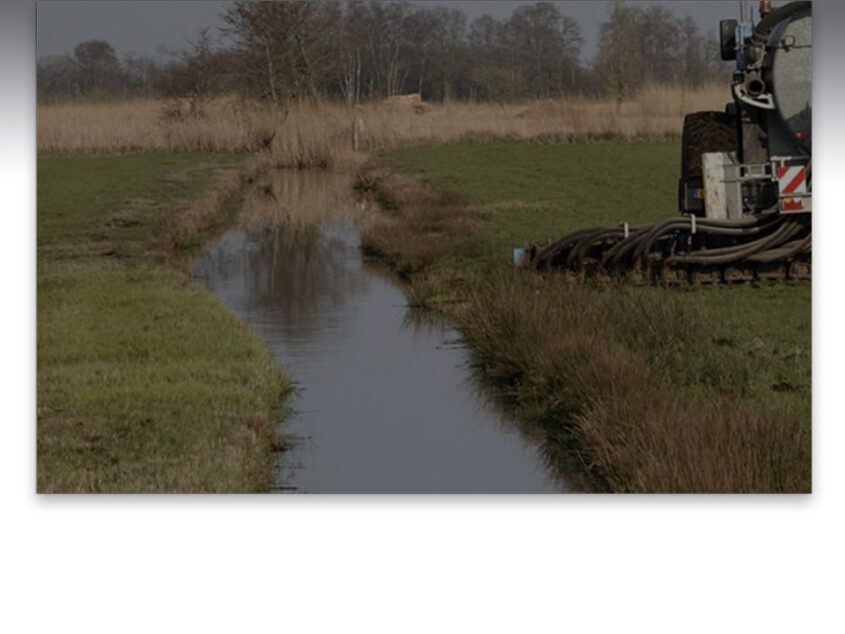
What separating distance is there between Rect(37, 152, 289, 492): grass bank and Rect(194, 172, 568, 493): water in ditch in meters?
0.26

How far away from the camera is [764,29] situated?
11.4 m

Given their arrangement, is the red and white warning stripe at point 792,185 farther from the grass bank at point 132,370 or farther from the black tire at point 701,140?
the grass bank at point 132,370

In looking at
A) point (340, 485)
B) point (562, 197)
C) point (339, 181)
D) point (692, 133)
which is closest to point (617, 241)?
point (692, 133)

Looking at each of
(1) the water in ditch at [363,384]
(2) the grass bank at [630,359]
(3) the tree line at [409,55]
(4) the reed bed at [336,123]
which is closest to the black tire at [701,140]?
(4) the reed bed at [336,123]

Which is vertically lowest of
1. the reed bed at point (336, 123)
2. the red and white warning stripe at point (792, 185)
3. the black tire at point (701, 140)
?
the red and white warning stripe at point (792, 185)

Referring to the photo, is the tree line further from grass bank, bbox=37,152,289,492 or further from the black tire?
grass bank, bbox=37,152,289,492

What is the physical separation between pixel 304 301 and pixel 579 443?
5.22 metres

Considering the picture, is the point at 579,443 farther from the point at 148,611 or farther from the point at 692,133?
the point at 692,133

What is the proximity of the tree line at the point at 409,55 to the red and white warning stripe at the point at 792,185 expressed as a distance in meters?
0.92

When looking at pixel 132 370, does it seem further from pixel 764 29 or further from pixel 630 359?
pixel 764 29

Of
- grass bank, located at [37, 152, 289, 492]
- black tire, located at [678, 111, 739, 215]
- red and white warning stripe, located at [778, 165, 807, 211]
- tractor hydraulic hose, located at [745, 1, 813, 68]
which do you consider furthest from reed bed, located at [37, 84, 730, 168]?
red and white warning stripe, located at [778, 165, 807, 211]

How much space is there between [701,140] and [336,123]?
5.16 meters

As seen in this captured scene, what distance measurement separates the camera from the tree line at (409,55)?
10992 mm

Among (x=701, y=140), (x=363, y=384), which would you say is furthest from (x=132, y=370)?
(x=701, y=140)
